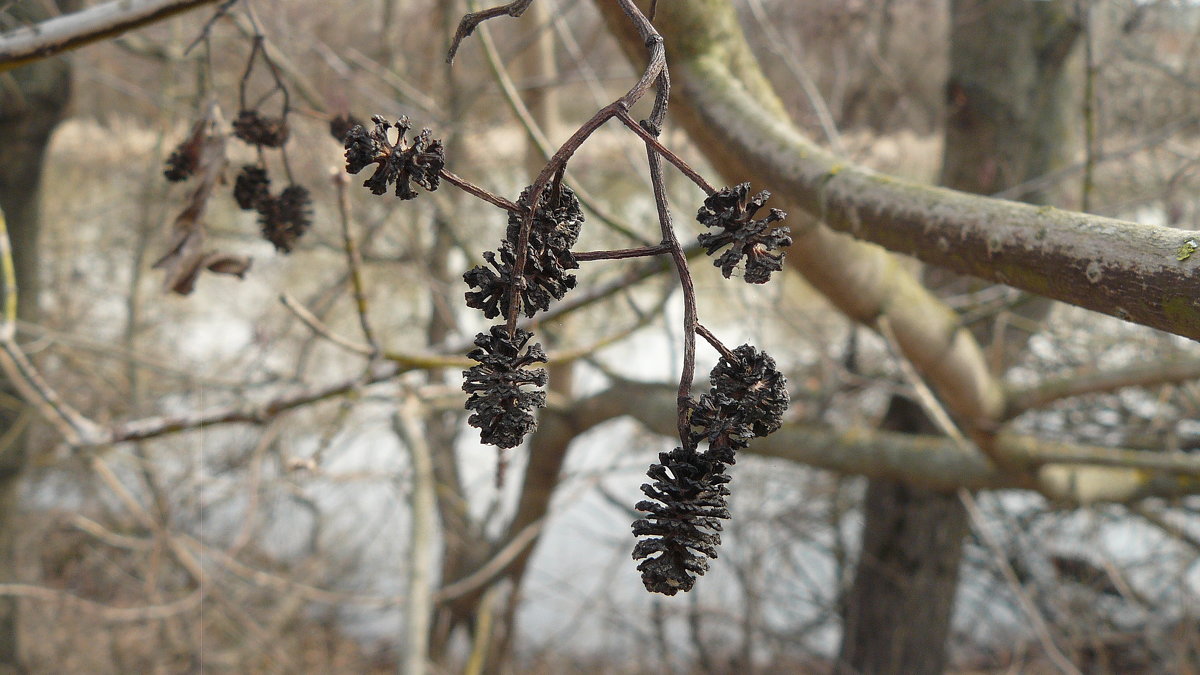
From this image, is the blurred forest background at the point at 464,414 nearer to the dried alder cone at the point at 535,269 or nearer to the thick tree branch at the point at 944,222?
the thick tree branch at the point at 944,222

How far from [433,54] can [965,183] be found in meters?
2.84

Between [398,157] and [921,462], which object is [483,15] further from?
[921,462]

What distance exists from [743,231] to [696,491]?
15 centimetres

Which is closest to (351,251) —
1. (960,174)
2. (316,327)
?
(316,327)

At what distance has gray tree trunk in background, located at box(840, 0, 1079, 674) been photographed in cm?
339

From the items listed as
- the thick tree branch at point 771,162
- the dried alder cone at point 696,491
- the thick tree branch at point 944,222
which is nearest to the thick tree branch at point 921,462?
the thick tree branch at point 771,162

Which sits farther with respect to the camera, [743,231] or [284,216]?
[284,216]

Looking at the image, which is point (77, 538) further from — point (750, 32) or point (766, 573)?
point (750, 32)

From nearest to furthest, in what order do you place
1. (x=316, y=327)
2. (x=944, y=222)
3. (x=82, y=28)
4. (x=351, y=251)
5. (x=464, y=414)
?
1. (x=944, y=222)
2. (x=82, y=28)
3. (x=351, y=251)
4. (x=316, y=327)
5. (x=464, y=414)

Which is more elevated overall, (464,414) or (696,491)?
(464,414)

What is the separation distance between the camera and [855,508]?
4477mm

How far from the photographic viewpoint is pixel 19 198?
311 cm

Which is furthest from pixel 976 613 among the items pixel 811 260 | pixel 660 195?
pixel 660 195

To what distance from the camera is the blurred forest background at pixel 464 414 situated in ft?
9.66
